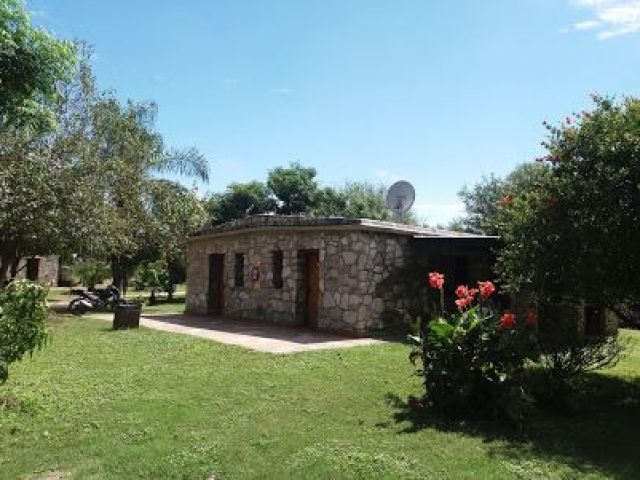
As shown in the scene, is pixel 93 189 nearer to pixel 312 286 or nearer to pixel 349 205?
pixel 312 286

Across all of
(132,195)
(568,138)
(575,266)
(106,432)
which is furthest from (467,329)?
(132,195)

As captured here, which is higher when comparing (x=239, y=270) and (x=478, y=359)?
(x=239, y=270)

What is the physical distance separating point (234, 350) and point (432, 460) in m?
6.67

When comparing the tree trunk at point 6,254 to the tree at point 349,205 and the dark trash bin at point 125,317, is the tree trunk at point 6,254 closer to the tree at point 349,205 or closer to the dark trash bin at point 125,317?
the dark trash bin at point 125,317

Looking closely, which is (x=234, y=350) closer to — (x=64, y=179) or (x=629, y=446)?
(x=629, y=446)

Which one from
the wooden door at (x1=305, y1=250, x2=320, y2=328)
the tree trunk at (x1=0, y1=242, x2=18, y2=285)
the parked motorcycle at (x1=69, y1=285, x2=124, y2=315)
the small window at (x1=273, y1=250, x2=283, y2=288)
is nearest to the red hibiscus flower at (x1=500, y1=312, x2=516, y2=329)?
the wooden door at (x1=305, y1=250, x2=320, y2=328)

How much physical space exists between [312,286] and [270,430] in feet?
31.4

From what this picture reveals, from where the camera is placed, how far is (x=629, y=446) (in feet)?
20.1

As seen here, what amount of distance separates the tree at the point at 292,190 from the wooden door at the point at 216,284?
19.1 meters

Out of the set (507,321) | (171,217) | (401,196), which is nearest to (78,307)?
(171,217)

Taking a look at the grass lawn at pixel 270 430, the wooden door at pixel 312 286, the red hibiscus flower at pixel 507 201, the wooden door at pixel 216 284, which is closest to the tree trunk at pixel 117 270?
the wooden door at pixel 216 284

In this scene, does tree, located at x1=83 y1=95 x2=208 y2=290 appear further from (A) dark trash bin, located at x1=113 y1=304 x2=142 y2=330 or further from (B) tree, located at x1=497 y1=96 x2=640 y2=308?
(B) tree, located at x1=497 y1=96 x2=640 y2=308

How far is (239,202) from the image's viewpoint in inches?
1503

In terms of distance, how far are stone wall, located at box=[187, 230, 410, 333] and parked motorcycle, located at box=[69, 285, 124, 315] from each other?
5705 mm
